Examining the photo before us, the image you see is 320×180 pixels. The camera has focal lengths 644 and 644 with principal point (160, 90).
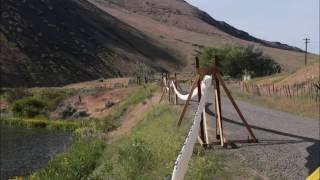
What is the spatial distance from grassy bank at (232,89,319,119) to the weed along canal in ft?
37.1

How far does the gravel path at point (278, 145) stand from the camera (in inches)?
525

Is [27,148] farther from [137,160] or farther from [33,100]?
[33,100]

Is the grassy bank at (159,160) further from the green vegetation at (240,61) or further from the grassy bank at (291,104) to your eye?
the green vegetation at (240,61)

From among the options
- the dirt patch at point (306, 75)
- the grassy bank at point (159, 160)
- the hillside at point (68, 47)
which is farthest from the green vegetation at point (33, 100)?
the grassy bank at point (159, 160)

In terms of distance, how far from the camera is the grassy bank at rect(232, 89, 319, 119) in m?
29.7

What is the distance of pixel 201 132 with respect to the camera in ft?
53.4

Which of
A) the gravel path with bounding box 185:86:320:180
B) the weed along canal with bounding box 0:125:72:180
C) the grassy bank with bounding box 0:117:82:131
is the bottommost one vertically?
the grassy bank with bounding box 0:117:82:131

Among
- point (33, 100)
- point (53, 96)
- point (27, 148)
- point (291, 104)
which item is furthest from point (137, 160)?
point (53, 96)

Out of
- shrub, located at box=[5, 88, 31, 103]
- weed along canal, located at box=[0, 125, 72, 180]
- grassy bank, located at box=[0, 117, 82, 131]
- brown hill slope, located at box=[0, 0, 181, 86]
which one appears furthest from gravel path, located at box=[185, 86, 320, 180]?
brown hill slope, located at box=[0, 0, 181, 86]

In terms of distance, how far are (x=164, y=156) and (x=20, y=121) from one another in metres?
44.8

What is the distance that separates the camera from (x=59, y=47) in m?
118

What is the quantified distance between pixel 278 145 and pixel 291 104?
1554cm

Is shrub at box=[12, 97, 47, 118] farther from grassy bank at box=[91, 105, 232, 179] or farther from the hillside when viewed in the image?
grassy bank at box=[91, 105, 232, 179]

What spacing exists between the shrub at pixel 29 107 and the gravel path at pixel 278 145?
4180 cm
